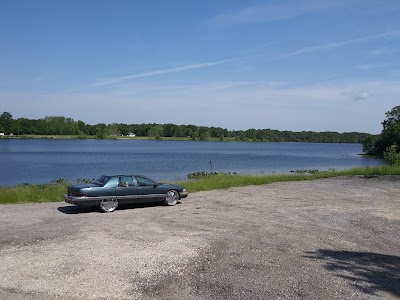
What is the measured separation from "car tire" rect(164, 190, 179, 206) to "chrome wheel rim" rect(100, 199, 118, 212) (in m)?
2.52

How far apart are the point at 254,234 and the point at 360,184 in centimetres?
1735

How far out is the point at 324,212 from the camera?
1647 centimetres

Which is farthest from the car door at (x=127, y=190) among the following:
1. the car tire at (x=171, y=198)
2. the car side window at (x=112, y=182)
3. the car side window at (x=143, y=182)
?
the car tire at (x=171, y=198)

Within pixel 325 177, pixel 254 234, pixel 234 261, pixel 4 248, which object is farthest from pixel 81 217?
pixel 325 177

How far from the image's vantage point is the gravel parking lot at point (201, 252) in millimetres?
7316

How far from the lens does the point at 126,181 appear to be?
55.2 feet

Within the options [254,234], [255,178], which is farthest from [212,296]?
Result: [255,178]

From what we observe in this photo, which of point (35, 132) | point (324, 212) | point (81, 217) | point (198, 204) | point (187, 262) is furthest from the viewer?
point (35, 132)

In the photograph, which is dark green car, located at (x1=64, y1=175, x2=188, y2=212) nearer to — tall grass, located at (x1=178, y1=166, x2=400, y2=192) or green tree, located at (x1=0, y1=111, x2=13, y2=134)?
tall grass, located at (x1=178, y1=166, x2=400, y2=192)

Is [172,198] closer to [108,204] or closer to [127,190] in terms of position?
[127,190]

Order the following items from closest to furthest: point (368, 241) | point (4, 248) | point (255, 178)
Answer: point (4, 248) → point (368, 241) → point (255, 178)

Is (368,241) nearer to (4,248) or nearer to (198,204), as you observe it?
(198,204)

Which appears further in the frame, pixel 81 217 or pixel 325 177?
pixel 325 177

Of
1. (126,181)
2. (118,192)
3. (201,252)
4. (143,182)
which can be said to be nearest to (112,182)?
(118,192)
